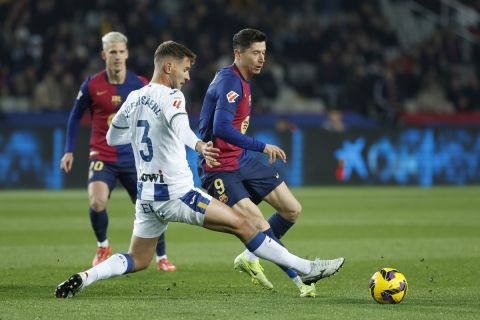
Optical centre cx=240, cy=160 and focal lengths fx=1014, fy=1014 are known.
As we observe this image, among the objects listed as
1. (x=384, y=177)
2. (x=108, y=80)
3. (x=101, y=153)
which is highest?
(x=108, y=80)

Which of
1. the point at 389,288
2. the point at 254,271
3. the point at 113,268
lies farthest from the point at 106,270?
the point at 389,288

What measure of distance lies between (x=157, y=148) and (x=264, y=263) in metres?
3.58

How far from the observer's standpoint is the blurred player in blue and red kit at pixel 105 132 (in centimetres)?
1030

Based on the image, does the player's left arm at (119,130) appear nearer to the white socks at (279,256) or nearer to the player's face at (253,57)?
the player's face at (253,57)

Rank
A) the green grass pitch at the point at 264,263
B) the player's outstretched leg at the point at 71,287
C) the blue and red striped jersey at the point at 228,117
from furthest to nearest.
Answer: the blue and red striped jersey at the point at 228,117 < the player's outstretched leg at the point at 71,287 < the green grass pitch at the point at 264,263

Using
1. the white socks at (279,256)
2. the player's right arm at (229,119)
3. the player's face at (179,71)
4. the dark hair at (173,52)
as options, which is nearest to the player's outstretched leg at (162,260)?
the player's right arm at (229,119)

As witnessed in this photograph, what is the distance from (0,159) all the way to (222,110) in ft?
43.5

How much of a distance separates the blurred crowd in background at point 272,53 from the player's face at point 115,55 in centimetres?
1067

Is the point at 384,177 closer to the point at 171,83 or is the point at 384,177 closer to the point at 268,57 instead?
the point at 268,57

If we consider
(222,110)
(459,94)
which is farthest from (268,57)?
(222,110)

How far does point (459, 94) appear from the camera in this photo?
957 inches

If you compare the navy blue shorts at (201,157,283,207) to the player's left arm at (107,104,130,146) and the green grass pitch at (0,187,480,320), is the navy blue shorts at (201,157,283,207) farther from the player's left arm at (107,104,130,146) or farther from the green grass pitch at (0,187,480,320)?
the player's left arm at (107,104,130,146)

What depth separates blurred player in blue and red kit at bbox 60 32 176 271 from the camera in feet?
33.8

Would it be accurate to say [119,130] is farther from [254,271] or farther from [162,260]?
[162,260]
